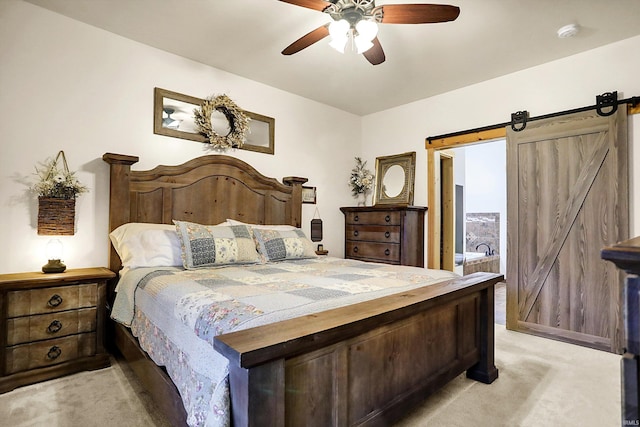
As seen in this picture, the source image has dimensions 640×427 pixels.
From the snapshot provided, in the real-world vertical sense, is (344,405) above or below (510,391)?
above

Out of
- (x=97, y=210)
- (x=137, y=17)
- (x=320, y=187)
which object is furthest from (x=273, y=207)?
(x=137, y=17)

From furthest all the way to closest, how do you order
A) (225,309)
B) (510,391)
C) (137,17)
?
(137,17) < (510,391) < (225,309)

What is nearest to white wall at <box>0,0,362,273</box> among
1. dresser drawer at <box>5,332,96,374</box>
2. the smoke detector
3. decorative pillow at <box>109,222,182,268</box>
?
decorative pillow at <box>109,222,182,268</box>

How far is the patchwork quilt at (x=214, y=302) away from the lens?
1.27 m

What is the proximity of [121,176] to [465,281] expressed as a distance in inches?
109

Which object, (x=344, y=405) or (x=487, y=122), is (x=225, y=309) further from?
(x=487, y=122)

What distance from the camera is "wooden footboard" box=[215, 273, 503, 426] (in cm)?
109

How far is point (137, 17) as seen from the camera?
2643 mm

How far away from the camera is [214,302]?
1495mm

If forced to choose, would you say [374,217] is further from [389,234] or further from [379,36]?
[379,36]

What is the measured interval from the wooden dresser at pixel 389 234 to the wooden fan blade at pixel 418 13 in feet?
7.51

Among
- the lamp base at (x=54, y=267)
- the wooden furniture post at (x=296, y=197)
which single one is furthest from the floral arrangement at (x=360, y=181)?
the lamp base at (x=54, y=267)

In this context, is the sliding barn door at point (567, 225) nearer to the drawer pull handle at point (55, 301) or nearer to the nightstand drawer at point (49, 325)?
the nightstand drawer at point (49, 325)

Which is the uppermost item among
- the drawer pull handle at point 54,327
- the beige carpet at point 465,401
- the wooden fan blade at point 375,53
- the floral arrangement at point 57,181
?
the wooden fan blade at point 375,53
